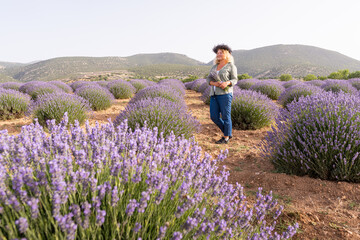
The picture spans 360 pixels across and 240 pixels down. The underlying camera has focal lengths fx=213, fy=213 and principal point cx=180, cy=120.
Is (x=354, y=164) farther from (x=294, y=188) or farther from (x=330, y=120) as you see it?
(x=294, y=188)

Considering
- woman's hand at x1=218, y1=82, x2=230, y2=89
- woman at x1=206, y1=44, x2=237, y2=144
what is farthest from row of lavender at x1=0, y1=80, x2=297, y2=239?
woman at x1=206, y1=44, x2=237, y2=144

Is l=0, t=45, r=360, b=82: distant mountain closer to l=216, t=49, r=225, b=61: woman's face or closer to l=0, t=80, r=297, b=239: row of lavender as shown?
l=216, t=49, r=225, b=61: woman's face

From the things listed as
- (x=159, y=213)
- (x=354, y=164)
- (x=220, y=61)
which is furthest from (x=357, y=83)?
(x=159, y=213)

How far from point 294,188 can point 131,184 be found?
7.62 feet

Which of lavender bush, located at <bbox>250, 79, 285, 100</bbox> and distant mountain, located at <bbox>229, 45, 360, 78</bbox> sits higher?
distant mountain, located at <bbox>229, 45, 360, 78</bbox>

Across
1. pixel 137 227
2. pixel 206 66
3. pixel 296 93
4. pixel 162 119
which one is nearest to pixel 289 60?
pixel 206 66

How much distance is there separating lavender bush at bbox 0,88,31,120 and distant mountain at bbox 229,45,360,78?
7132 centimetres

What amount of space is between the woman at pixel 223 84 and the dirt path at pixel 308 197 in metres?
0.91

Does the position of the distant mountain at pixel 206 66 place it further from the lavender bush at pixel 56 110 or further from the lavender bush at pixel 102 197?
the lavender bush at pixel 102 197

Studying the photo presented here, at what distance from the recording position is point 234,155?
4172 millimetres

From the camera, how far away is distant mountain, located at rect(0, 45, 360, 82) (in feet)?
217

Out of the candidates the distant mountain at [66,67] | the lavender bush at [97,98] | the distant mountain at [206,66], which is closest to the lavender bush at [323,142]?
the lavender bush at [97,98]

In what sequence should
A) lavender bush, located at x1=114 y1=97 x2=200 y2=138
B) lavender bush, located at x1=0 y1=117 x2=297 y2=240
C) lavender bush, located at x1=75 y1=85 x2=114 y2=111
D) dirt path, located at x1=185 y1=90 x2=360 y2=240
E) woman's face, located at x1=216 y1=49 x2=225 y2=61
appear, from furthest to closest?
lavender bush, located at x1=75 y1=85 x2=114 y2=111, woman's face, located at x1=216 y1=49 x2=225 y2=61, lavender bush, located at x1=114 y1=97 x2=200 y2=138, dirt path, located at x1=185 y1=90 x2=360 y2=240, lavender bush, located at x1=0 y1=117 x2=297 y2=240

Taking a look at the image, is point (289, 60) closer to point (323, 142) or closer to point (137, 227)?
point (323, 142)
